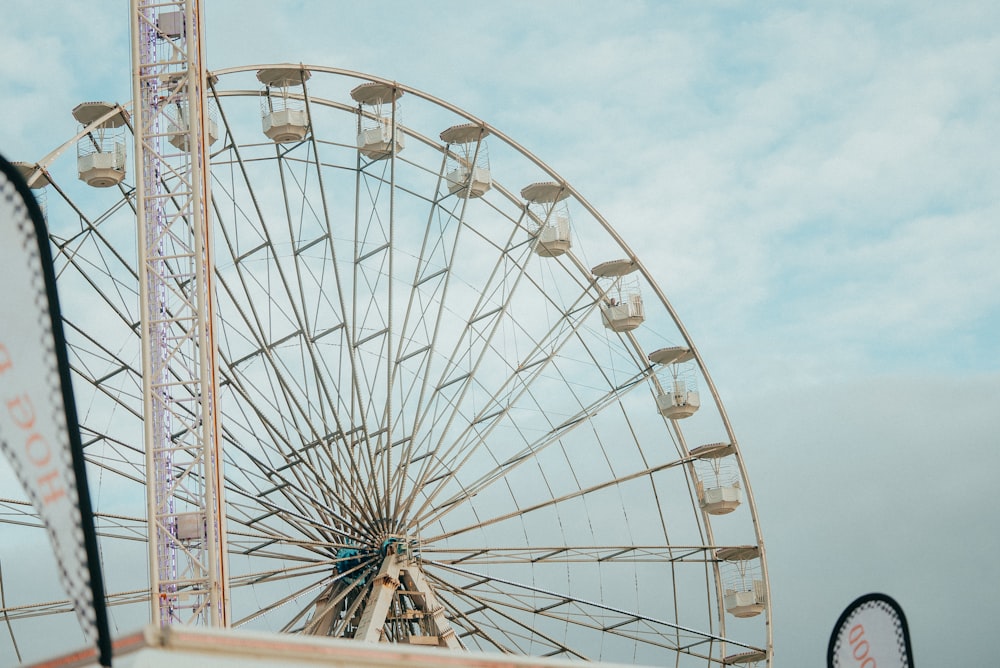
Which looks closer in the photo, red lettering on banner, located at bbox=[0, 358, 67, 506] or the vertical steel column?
red lettering on banner, located at bbox=[0, 358, 67, 506]

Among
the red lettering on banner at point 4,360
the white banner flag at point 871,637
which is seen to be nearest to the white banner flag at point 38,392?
the red lettering on banner at point 4,360

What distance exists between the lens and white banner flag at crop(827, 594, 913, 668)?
1566 centimetres

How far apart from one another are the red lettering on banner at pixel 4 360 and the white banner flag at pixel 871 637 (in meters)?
9.05

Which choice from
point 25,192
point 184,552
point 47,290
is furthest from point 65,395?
point 184,552

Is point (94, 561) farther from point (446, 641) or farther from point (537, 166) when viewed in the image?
point (537, 166)

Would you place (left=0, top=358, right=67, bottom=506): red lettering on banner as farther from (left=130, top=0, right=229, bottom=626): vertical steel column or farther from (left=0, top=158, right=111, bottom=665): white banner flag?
(left=130, top=0, right=229, bottom=626): vertical steel column

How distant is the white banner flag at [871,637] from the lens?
1566cm

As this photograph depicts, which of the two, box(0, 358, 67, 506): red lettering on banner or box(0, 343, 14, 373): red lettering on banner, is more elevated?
box(0, 343, 14, 373): red lettering on banner

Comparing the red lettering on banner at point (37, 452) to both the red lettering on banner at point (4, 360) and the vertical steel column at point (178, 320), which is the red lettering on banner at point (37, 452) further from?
the vertical steel column at point (178, 320)

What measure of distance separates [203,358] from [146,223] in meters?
4.72

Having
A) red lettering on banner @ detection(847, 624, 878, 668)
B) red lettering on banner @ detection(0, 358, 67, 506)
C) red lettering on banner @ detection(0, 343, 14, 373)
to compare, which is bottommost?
red lettering on banner @ detection(847, 624, 878, 668)

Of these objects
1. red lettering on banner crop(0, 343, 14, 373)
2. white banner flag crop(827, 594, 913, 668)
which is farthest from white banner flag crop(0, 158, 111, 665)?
white banner flag crop(827, 594, 913, 668)

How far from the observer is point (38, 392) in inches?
413

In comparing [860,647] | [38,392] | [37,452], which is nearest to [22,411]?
[38,392]
